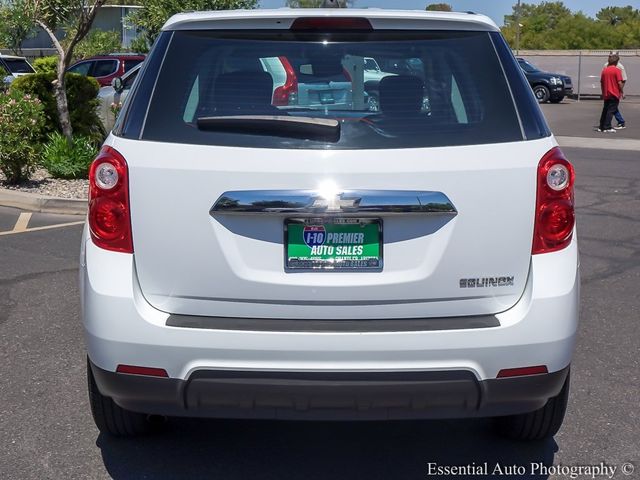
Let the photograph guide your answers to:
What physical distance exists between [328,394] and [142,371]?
2.21 ft

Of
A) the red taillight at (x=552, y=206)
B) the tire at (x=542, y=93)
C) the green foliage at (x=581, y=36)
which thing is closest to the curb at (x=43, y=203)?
the red taillight at (x=552, y=206)

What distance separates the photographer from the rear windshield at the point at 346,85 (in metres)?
3.48

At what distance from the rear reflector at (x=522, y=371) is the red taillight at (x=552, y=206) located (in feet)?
1.37

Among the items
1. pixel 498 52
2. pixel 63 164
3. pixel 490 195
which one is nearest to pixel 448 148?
pixel 490 195

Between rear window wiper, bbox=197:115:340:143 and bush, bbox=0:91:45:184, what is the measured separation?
8237mm

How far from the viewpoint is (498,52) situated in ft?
12.0

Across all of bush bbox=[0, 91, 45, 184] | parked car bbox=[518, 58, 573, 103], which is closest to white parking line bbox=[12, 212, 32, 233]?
bush bbox=[0, 91, 45, 184]

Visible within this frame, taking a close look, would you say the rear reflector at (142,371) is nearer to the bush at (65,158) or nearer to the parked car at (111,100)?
the bush at (65,158)

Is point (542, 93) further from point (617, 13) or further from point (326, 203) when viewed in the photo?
point (617, 13)

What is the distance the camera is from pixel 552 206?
347 centimetres

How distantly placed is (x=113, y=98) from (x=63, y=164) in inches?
168

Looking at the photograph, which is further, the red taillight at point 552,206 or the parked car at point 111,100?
the parked car at point 111,100

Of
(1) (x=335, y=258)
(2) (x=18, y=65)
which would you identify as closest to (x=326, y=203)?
(1) (x=335, y=258)

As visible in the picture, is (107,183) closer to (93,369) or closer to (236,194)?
(236,194)
